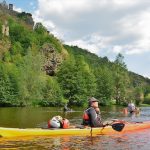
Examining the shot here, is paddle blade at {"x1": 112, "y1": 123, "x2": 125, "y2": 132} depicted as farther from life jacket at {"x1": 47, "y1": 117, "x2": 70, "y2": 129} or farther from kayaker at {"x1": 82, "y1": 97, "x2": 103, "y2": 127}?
life jacket at {"x1": 47, "y1": 117, "x2": 70, "y2": 129}

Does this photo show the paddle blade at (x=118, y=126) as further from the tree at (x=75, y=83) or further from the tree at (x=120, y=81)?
the tree at (x=120, y=81)

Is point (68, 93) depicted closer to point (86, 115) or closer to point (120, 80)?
point (120, 80)

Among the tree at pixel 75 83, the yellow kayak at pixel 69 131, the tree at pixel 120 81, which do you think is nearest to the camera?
the yellow kayak at pixel 69 131

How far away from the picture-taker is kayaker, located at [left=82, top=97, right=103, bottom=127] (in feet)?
79.8

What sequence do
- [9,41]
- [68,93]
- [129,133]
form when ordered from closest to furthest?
[129,133] < [68,93] < [9,41]

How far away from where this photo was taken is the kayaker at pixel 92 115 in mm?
24336

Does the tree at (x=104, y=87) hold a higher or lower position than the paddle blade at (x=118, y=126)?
higher

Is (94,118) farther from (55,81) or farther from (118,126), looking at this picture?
(55,81)

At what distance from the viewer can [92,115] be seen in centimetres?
2436

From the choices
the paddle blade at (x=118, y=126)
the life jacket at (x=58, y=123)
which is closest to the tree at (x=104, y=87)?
the paddle blade at (x=118, y=126)

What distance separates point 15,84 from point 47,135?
2257 inches

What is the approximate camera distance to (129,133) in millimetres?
26250

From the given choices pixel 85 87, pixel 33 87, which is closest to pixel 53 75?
pixel 85 87

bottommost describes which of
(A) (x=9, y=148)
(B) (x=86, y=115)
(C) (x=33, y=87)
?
(A) (x=9, y=148)
